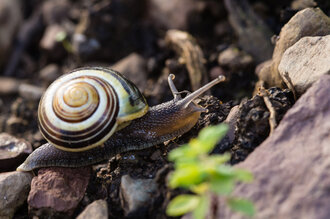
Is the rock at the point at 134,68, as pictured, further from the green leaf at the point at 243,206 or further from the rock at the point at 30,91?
the green leaf at the point at 243,206

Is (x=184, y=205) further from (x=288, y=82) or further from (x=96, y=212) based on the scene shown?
(x=288, y=82)

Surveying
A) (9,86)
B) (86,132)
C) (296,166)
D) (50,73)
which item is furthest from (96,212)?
(9,86)

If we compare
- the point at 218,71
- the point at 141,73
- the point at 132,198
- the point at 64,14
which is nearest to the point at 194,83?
the point at 218,71

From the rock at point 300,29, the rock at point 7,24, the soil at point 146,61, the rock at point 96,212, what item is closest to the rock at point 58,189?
the soil at point 146,61

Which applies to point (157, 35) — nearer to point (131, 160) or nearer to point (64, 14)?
point (64, 14)

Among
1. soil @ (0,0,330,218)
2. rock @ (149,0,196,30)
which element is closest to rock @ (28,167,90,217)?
soil @ (0,0,330,218)

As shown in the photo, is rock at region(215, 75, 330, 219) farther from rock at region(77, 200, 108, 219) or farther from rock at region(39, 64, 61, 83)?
rock at region(39, 64, 61, 83)
